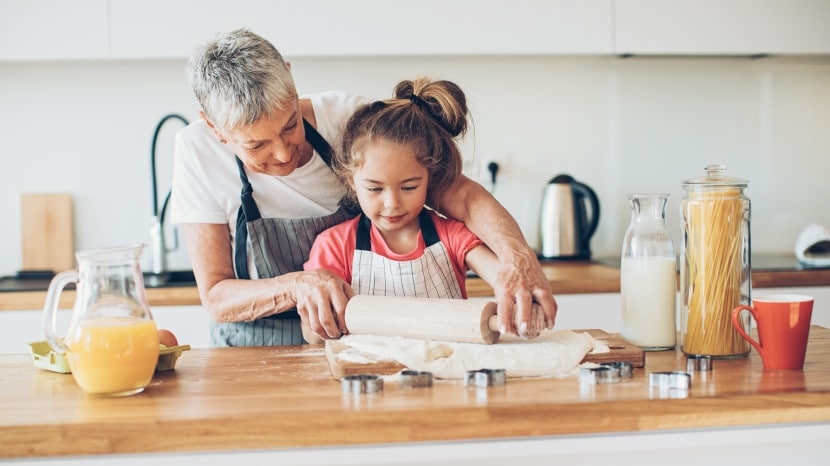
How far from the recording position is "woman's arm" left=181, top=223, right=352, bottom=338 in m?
1.38

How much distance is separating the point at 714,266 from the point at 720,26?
1.59 metres

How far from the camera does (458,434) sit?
39.1 inches

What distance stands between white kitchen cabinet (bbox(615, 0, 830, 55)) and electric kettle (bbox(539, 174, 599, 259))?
1.48 ft

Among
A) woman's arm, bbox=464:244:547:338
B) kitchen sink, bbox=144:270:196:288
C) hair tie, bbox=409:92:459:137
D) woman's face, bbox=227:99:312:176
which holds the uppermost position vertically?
hair tie, bbox=409:92:459:137

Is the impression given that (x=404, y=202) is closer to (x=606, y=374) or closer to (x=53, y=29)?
(x=606, y=374)

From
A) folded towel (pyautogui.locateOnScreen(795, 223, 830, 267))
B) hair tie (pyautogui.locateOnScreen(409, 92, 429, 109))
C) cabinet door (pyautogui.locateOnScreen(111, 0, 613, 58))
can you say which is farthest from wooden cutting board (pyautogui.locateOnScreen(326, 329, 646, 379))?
folded towel (pyautogui.locateOnScreen(795, 223, 830, 267))

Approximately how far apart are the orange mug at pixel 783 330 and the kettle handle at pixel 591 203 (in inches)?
61.4

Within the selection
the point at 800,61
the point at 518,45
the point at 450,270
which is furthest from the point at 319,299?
the point at 800,61

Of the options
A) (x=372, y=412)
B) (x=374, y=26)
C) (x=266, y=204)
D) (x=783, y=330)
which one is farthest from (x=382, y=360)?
(x=374, y=26)

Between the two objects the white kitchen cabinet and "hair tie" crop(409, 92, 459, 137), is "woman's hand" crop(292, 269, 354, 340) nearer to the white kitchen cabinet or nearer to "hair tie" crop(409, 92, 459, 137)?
"hair tie" crop(409, 92, 459, 137)

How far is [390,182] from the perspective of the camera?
61.9 inches

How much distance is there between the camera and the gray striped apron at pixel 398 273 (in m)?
1.67

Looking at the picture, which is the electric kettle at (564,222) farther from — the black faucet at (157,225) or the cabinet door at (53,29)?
the cabinet door at (53,29)

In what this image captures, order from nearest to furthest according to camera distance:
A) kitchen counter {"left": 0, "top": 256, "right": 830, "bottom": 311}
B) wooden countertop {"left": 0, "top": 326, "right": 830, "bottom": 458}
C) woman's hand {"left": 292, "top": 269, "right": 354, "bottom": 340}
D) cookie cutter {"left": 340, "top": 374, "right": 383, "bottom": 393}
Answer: wooden countertop {"left": 0, "top": 326, "right": 830, "bottom": 458} < cookie cutter {"left": 340, "top": 374, "right": 383, "bottom": 393} < woman's hand {"left": 292, "top": 269, "right": 354, "bottom": 340} < kitchen counter {"left": 0, "top": 256, "right": 830, "bottom": 311}
